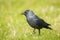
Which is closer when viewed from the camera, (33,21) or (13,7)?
(33,21)

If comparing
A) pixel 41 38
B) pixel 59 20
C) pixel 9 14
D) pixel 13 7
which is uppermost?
pixel 13 7

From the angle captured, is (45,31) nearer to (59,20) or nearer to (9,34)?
(9,34)

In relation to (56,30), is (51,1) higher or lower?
higher

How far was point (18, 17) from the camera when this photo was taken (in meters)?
15.7

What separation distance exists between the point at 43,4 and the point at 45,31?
7.96 meters

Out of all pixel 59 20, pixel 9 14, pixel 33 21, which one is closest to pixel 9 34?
pixel 33 21

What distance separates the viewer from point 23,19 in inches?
595

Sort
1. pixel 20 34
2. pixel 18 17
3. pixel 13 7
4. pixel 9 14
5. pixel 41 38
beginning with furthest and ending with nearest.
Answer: pixel 13 7 < pixel 9 14 < pixel 18 17 < pixel 20 34 < pixel 41 38

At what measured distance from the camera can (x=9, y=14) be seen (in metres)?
16.8

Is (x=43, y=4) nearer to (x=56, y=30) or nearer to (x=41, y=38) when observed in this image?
(x=56, y=30)

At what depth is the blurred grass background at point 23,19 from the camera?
11326mm

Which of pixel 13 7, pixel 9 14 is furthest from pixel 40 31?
pixel 13 7

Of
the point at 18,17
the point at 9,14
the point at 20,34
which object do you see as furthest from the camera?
the point at 9,14

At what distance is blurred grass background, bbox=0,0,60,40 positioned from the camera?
1133cm
